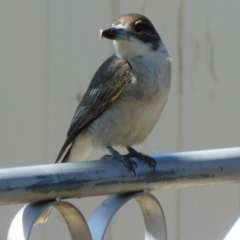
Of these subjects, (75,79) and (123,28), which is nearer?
(123,28)

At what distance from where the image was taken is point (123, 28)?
2434 mm

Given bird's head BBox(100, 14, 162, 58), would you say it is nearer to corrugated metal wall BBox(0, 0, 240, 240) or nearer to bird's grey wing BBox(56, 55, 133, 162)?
bird's grey wing BBox(56, 55, 133, 162)

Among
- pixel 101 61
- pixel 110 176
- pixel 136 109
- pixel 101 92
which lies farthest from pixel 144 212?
pixel 101 61

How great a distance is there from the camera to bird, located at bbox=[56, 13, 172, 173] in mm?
2385

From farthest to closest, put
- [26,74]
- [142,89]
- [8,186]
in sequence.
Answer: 1. [26,74]
2. [142,89]
3. [8,186]

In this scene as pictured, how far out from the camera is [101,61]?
2.88 meters

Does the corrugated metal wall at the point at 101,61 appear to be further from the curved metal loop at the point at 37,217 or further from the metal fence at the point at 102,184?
the curved metal loop at the point at 37,217

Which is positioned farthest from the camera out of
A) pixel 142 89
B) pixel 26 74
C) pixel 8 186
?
pixel 26 74

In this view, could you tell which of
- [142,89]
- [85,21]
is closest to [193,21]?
[85,21]

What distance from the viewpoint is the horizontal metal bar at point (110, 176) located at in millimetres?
1179

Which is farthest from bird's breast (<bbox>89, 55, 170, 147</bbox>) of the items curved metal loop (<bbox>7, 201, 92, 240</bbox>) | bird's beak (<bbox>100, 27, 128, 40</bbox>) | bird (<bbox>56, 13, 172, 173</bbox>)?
curved metal loop (<bbox>7, 201, 92, 240</bbox>)

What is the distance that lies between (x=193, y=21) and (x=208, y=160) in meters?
1.54

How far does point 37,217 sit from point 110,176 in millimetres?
167

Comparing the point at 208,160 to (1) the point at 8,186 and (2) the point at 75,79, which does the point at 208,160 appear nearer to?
(1) the point at 8,186
